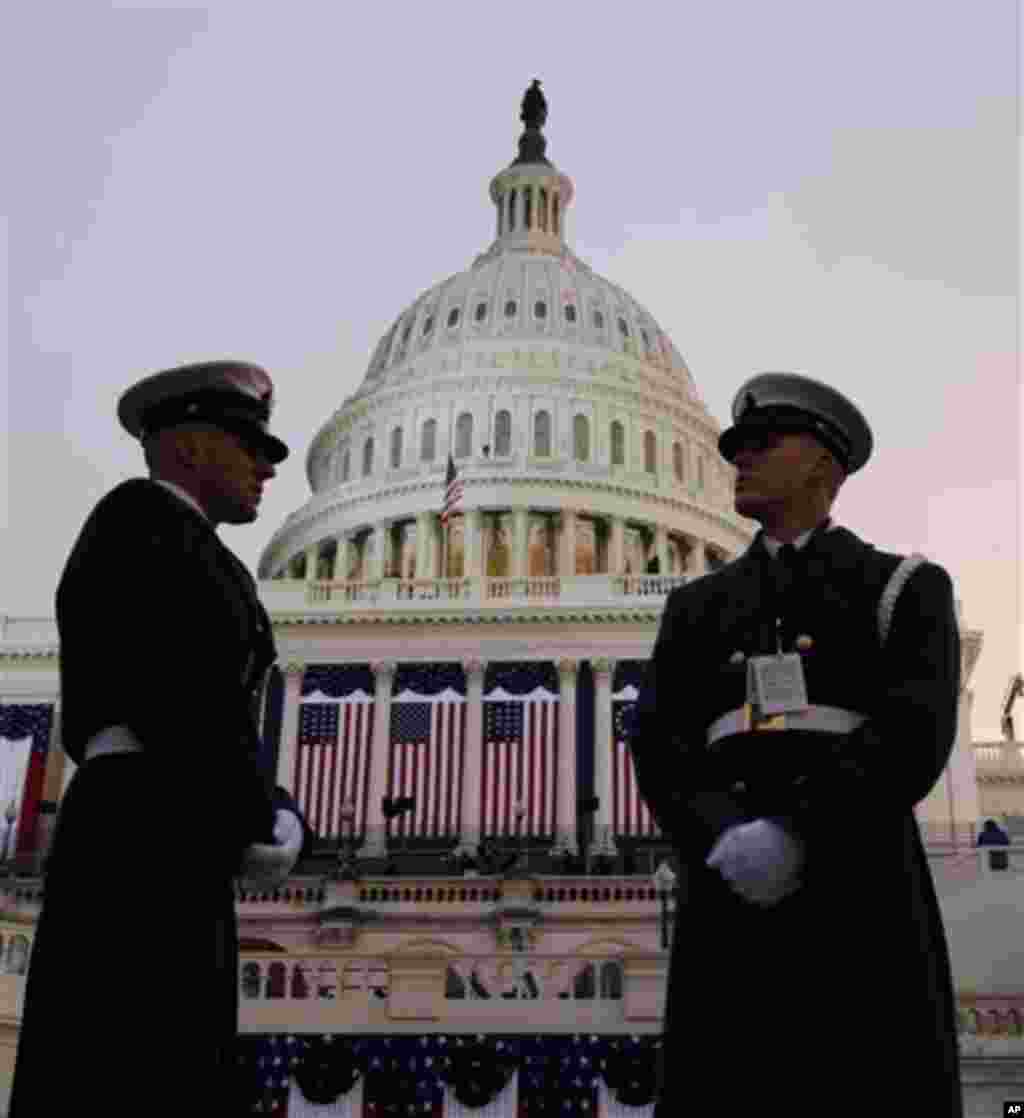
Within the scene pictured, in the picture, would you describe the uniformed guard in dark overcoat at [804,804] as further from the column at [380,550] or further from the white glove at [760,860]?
the column at [380,550]

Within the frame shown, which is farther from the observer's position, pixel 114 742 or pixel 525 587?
pixel 525 587

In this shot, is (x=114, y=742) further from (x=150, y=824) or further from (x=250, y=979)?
(x=250, y=979)

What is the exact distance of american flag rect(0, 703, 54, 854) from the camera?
46719 mm

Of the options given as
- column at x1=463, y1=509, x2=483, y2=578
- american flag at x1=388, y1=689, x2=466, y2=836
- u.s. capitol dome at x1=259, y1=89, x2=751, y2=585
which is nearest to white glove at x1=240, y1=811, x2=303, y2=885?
american flag at x1=388, y1=689, x2=466, y2=836

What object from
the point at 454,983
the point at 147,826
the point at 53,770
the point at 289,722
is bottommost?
the point at 147,826

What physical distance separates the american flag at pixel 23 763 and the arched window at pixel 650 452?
1373 inches

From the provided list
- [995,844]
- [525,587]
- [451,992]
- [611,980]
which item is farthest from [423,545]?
[611,980]

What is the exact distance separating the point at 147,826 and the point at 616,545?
6746cm

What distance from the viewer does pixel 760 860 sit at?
6262 mm

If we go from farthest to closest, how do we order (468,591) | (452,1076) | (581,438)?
1. (581,438)
2. (468,591)
3. (452,1076)

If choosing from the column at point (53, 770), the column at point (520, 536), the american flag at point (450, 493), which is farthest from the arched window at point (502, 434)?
the column at point (53, 770)

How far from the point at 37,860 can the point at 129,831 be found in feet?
133

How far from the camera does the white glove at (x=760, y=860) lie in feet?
20.6

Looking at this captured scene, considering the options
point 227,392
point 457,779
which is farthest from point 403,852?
point 227,392
